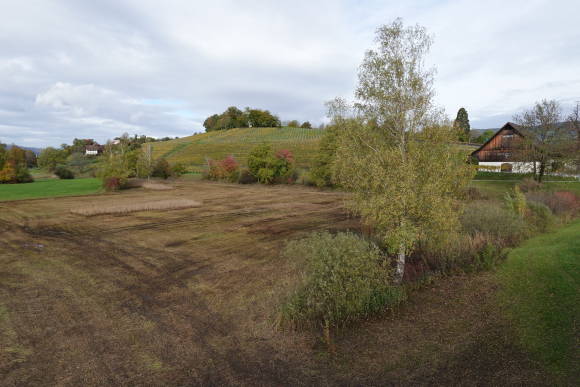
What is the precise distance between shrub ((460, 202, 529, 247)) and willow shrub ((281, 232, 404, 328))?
849cm

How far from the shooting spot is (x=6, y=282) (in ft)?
35.3

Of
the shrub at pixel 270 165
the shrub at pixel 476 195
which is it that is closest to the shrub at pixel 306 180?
the shrub at pixel 270 165

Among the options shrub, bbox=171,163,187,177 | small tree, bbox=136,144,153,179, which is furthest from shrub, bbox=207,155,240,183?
small tree, bbox=136,144,153,179

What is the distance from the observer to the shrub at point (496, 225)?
14461 mm

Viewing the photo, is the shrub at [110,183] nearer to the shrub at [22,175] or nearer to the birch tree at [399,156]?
the shrub at [22,175]

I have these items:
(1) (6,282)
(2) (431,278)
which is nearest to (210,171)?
(1) (6,282)

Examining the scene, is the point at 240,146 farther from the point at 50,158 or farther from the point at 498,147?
the point at 498,147

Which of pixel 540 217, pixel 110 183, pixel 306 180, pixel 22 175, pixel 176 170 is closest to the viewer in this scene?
pixel 540 217

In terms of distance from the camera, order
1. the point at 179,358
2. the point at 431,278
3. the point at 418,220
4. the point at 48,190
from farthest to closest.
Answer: the point at 48,190 < the point at 431,278 < the point at 418,220 < the point at 179,358

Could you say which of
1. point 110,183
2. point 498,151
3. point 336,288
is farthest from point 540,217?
point 110,183

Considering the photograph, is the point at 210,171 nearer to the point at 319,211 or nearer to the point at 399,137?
the point at 319,211

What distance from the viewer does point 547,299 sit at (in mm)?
8547

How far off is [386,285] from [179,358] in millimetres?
5955

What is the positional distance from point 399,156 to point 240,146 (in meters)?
84.6
